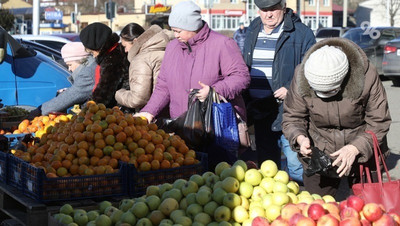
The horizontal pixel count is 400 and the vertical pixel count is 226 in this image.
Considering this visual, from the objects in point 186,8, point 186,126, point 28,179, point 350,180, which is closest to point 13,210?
point 28,179

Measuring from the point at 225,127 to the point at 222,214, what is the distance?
67.2 inches

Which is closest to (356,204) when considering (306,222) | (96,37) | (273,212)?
(306,222)

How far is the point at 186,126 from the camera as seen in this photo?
5.73 metres

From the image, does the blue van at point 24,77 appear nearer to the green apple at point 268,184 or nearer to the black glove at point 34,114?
the black glove at point 34,114

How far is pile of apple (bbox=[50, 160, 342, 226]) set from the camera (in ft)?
13.4

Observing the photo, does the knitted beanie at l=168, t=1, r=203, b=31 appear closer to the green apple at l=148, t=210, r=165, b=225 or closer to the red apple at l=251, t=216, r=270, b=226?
the green apple at l=148, t=210, r=165, b=225

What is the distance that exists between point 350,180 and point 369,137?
539 mm

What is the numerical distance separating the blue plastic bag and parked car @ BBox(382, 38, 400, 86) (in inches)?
622

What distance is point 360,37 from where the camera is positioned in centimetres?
2370

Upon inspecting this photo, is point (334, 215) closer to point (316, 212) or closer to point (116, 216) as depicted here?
point (316, 212)

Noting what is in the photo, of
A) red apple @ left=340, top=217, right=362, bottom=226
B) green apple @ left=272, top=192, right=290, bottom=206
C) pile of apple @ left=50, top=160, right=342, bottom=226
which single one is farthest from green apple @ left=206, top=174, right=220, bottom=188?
red apple @ left=340, top=217, right=362, bottom=226

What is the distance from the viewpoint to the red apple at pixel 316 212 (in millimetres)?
3715

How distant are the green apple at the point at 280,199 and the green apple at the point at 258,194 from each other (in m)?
0.12

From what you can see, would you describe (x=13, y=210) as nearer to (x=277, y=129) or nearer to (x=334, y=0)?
(x=277, y=129)
